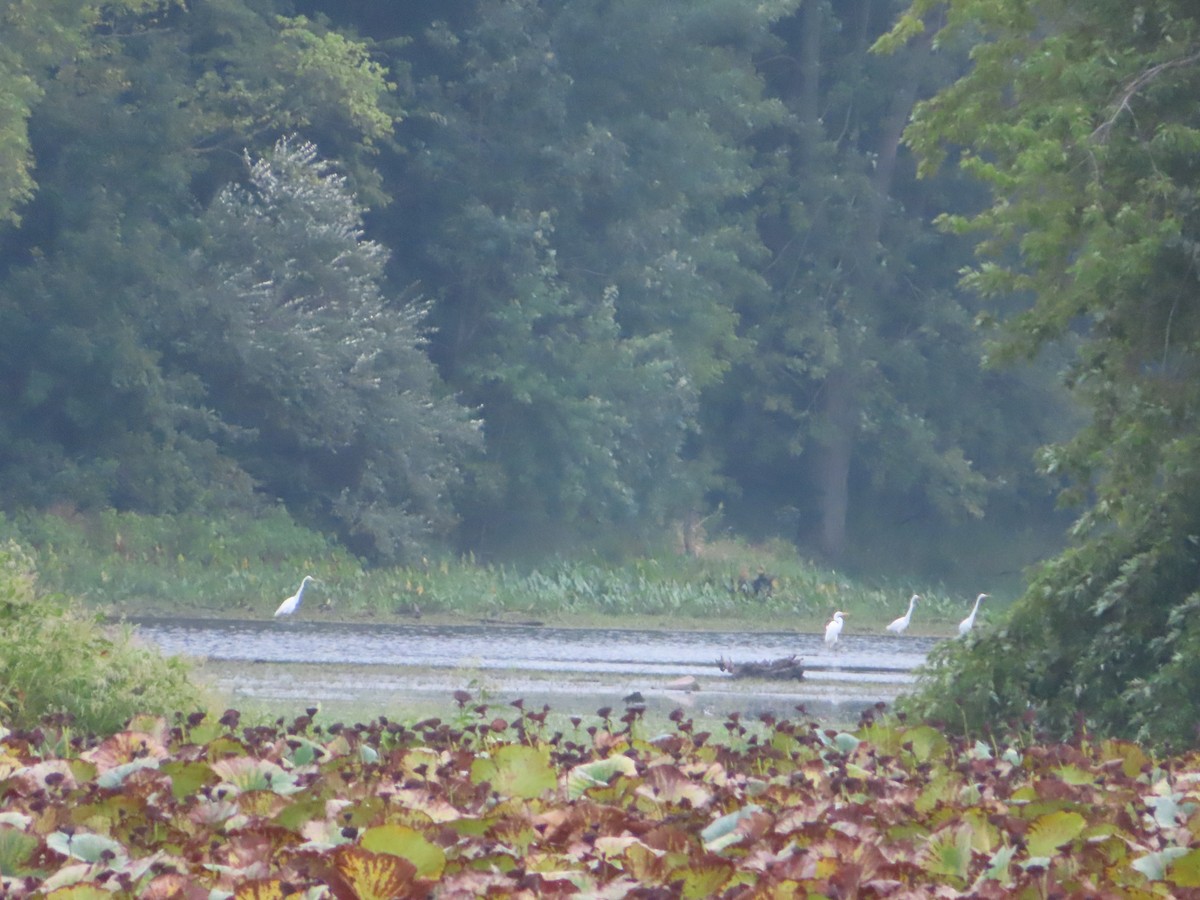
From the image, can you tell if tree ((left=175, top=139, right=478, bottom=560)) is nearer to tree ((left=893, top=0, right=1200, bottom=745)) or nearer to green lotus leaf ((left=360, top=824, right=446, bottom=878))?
tree ((left=893, top=0, right=1200, bottom=745))

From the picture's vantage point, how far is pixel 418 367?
109 ft

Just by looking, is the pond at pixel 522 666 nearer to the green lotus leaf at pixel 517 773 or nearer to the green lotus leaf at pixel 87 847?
the green lotus leaf at pixel 517 773

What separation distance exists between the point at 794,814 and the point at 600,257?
110 ft

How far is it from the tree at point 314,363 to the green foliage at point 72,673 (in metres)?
21.6

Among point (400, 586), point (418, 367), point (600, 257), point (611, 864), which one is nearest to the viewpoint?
point (611, 864)

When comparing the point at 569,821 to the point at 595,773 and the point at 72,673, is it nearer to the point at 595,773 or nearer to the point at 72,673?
the point at 595,773

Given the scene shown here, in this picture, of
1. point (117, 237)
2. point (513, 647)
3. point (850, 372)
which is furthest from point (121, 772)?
point (850, 372)

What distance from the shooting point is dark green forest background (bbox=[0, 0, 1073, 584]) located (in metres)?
30.6

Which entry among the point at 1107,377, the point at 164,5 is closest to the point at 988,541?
the point at 164,5

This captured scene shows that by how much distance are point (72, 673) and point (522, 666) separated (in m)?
9.49

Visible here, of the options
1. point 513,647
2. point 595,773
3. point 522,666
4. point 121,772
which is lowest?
point 513,647

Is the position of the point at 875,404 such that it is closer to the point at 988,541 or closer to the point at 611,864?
the point at 988,541

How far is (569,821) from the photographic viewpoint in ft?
15.8

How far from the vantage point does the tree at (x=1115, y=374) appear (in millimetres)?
9469
